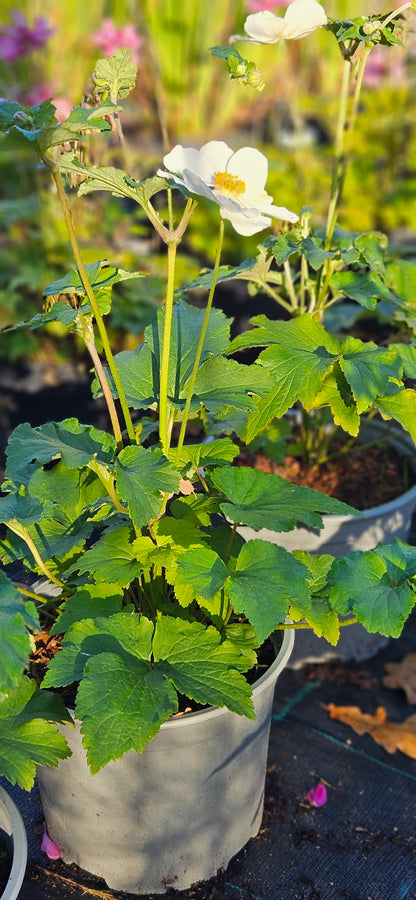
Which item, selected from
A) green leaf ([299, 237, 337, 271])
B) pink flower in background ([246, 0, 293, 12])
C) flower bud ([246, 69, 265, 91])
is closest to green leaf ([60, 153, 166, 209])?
flower bud ([246, 69, 265, 91])

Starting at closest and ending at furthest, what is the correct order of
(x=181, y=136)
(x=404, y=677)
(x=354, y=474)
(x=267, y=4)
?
(x=404, y=677) → (x=354, y=474) → (x=267, y=4) → (x=181, y=136)

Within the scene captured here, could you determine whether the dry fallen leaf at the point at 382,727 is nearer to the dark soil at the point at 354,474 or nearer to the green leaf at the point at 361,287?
the dark soil at the point at 354,474

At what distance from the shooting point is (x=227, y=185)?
1.09 meters

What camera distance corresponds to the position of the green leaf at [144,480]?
1023mm

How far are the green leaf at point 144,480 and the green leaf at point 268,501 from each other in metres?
0.08

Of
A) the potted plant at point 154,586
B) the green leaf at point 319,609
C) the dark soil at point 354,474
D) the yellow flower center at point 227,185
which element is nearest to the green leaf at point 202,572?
the potted plant at point 154,586

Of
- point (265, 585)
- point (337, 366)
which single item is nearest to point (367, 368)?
point (337, 366)

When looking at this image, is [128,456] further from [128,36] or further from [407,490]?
[128,36]

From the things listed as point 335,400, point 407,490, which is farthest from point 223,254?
point 335,400

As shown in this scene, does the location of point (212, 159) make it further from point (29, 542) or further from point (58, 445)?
point (29, 542)

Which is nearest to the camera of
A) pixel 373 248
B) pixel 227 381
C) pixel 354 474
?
pixel 227 381

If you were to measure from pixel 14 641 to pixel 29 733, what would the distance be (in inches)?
8.8

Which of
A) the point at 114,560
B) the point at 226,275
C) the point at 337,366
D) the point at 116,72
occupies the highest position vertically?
the point at 116,72

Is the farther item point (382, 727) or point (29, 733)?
point (382, 727)
